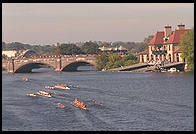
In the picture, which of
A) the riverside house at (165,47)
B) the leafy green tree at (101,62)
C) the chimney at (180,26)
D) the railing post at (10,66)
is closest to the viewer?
the riverside house at (165,47)

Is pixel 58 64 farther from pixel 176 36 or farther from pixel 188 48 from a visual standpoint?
pixel 188 48

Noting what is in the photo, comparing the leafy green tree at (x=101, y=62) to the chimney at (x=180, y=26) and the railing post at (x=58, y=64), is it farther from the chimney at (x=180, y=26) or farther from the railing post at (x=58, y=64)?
the chimney at (x=180, y=26)

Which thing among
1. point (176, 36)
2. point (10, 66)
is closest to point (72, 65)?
point (10, 66)

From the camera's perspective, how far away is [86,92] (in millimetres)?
102875

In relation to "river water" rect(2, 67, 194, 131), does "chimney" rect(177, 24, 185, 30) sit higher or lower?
higher

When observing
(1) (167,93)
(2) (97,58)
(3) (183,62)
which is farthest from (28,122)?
(2) (97,58)

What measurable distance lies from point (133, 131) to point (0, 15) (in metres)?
24.6

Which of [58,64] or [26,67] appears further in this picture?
[26,67]

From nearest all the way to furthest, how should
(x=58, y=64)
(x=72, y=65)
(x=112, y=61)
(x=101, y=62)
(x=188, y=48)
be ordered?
(x=188, y=48), (x=101, y=62), (x=112, y=61), (x=58, y=64), (x=72, y=65)

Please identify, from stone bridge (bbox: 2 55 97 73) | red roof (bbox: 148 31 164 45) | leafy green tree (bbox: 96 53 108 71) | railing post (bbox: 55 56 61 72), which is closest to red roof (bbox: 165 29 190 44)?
red roof (bbox: 148 31 164 45)

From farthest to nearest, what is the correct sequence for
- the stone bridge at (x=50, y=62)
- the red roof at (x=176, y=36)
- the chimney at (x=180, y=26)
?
the stone bridge at (x=50, y=62), the chimney at (x=180, y=26), the red roof at (x=176, y=36)

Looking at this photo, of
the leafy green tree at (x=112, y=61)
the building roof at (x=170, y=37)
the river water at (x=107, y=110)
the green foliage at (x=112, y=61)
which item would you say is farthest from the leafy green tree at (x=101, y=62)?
the river water at (x=107, y=110)

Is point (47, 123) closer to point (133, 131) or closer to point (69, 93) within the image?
point (133, 131)

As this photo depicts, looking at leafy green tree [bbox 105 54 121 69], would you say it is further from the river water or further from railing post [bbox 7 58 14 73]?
the river water
